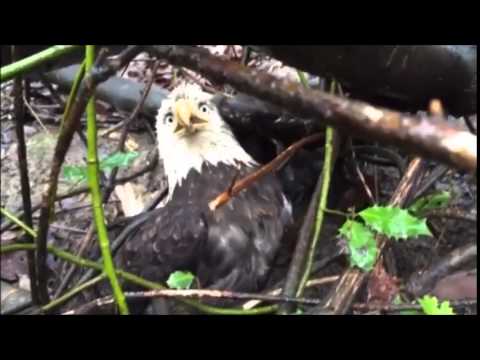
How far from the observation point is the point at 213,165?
2920 millimetres

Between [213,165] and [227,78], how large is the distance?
2.00 metres

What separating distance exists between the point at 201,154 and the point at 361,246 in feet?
4.51

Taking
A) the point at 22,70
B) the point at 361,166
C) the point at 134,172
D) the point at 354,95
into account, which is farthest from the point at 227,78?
the point at 134,172

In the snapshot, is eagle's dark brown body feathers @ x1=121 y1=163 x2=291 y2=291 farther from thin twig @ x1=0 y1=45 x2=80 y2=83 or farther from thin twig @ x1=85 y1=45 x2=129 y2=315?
thin twig @ x1=0 y1=45 x2=80 y2=83

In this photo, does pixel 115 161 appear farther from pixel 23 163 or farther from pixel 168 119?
pixel 168 119

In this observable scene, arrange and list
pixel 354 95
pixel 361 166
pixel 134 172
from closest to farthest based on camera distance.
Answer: pixel 354 95 → pixel 361 166 → pixel 134 172

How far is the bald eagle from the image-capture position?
246 centimetres

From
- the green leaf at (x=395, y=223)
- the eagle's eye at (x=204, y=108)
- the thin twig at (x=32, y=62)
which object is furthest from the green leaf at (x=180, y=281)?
the eagle's eye at (x=204, y=108)

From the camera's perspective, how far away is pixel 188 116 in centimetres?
276

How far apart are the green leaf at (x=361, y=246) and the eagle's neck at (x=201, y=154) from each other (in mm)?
1278

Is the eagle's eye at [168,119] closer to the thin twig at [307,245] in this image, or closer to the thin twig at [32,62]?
the thin twig at [307,245]

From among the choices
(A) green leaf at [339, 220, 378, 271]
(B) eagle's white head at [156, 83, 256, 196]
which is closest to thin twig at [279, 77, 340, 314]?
(A) green leaf at [339, 220, 378, 271]

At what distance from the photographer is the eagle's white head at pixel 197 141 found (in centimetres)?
285
